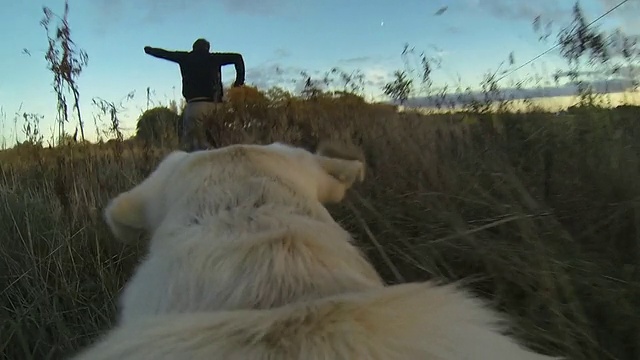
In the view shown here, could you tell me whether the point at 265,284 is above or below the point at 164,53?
below

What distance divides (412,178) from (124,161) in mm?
2260

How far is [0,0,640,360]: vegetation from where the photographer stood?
111 inches

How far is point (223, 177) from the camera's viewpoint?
2170 mm

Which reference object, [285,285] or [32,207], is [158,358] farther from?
[32,207]

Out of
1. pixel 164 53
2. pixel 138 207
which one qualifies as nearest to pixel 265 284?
pixel 138 207

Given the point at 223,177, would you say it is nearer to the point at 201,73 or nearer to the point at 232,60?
the point at 201,73

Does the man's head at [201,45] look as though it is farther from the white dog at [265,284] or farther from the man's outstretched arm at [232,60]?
the white dog at [265,284]

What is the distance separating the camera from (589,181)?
3443 mm

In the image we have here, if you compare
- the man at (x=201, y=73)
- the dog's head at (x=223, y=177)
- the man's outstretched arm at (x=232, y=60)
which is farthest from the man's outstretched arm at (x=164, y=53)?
the dog's head at (x=223, y=177)

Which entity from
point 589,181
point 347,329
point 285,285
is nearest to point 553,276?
point 589,181

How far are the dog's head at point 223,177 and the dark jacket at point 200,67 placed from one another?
17.5 feet

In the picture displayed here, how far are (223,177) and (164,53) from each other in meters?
7.11

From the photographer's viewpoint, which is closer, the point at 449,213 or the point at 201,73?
the point at 449,213

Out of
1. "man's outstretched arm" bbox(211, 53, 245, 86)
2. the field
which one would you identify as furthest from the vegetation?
"man's outstretched arm" bbox(211, 53, 245, 86)
